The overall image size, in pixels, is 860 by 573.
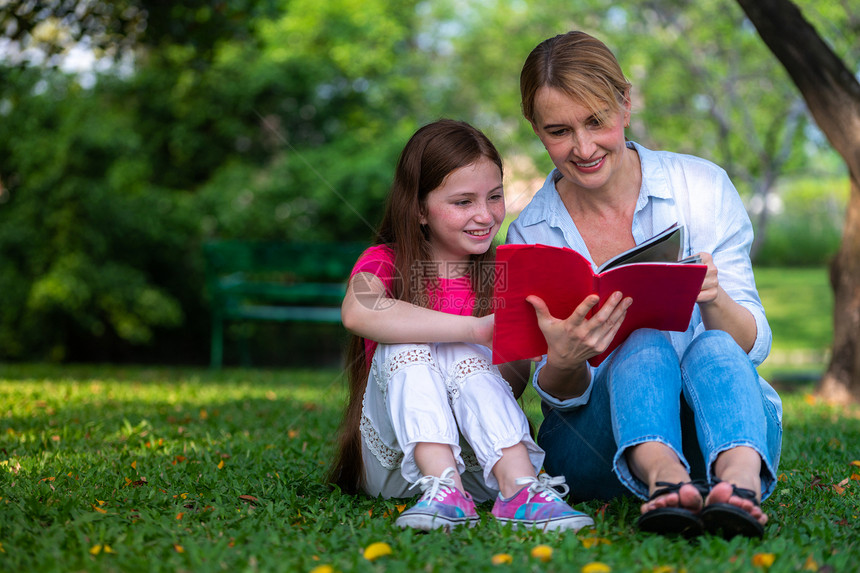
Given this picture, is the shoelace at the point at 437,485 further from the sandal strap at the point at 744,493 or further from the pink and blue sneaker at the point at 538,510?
the sandal strap at the point at 744,493

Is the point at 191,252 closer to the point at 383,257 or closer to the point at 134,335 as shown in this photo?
the point at 134,335

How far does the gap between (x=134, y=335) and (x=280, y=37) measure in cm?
623

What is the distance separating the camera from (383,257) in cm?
256

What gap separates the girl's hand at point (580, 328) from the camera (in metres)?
2.12

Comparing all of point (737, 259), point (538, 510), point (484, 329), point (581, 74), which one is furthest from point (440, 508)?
point (581, 74)

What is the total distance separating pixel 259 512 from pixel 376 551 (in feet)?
1.98

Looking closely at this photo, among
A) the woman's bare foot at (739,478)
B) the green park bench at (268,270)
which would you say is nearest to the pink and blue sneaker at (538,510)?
the woman's bare foot at (739,478)

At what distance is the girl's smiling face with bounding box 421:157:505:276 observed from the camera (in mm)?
2604

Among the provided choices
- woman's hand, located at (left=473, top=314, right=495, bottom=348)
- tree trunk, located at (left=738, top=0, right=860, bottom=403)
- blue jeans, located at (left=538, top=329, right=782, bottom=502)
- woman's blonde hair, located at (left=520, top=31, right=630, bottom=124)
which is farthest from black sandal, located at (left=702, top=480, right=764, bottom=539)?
tree trunk, located at (left=738, top=0, right=860, bottom=403)

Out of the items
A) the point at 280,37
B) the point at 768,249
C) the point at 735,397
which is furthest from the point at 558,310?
the point at 768,249

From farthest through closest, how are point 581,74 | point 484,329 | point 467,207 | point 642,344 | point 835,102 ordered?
point 835,102 < point 467,207 < point 581,74 < point 484,329 < point 642,344

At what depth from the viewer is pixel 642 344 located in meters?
2.20

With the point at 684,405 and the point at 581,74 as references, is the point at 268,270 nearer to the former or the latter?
the point at 581,74

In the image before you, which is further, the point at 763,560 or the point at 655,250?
the point at 655,250
